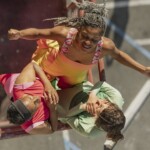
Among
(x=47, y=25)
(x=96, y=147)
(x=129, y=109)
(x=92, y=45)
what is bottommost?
(x=96, y=147)

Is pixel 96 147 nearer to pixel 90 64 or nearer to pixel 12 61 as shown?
pixel 12 61

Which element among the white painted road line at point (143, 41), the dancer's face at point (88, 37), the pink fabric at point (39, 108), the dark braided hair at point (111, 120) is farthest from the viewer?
the white painted road line at point (143, 41)

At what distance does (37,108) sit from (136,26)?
3.44m

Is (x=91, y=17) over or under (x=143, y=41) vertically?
over

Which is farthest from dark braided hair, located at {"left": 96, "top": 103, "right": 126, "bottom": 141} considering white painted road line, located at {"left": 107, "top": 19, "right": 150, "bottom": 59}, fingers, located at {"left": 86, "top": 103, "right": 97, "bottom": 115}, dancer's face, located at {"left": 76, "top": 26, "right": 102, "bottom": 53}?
white painted road line, located at {"left": 107, "top": 19, "right": 150, "bottom": 59}

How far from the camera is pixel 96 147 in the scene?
5641 mm

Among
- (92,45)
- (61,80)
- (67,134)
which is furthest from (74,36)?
(67,134)

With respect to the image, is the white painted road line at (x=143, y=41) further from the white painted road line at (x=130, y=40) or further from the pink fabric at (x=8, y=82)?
the pink fabric at (x=8, y=82)

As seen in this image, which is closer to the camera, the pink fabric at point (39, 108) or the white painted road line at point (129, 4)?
the pink fabric at point (39, 108)

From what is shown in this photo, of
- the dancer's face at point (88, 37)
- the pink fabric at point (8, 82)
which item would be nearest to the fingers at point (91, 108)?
the dancer's face at point (88, 37)

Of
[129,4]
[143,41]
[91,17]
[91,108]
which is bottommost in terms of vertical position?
[143,41]

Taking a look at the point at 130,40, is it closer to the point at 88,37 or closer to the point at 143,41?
the point at 143,41

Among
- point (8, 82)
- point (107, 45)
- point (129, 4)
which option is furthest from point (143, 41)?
point (8, 82)

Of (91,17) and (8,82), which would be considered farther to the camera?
(8,82)
